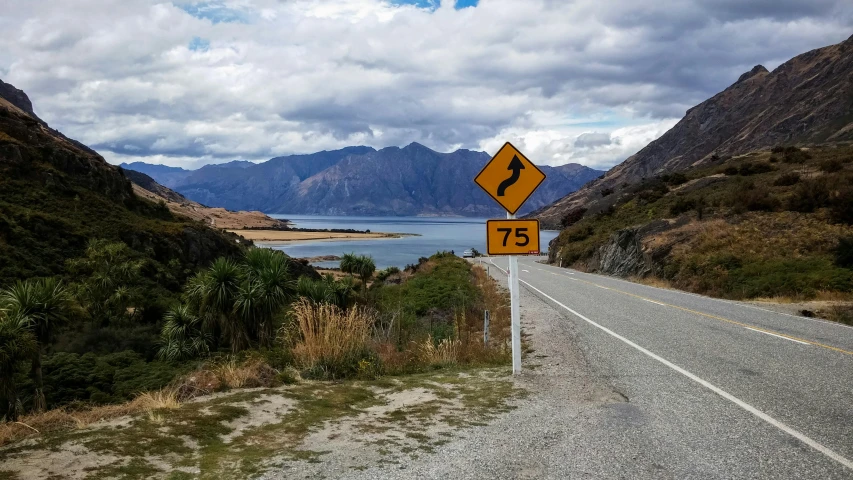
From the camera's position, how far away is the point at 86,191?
4769 cm

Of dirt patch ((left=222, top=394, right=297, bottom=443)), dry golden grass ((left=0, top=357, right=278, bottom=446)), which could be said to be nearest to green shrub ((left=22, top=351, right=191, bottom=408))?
dry golden grass ((left=0, top=357, right=278, bottom=446))

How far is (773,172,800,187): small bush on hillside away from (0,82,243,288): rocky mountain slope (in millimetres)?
39525

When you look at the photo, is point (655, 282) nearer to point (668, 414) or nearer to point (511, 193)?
point (511, 193)

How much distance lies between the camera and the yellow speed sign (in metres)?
7.94

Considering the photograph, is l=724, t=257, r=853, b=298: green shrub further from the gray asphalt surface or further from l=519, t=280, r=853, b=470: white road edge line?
l=519, t=280, r=853, b=470: white road edge line

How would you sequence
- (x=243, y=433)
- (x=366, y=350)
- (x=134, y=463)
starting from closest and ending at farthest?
1. (x=134, y=463)
2. (x=243, y=433)
3. (x=366, y=350)

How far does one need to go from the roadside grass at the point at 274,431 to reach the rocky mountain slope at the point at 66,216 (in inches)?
1131

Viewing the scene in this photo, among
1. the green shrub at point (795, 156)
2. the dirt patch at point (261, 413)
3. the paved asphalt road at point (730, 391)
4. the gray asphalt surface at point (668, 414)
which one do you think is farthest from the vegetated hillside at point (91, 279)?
the green shrub at point (795, 156)

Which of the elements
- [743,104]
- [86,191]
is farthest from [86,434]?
[743,104]

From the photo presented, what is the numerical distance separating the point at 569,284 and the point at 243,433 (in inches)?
943

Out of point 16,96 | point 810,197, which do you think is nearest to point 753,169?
point 810,197

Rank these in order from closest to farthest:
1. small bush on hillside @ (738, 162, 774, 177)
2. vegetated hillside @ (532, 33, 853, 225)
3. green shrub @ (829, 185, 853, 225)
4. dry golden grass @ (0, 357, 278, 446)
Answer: dry golden grass @ (0, 357, 278, 446) → green shrub @ (829, 185, 853, 225) → small bush on hillside @ (738, 162, 774, 177) → vegetated hillside @ (532, 33, 853, 225)

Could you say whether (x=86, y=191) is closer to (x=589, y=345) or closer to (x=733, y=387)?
(x=589, y=345)

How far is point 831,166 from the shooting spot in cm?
3403
